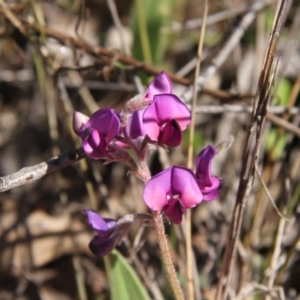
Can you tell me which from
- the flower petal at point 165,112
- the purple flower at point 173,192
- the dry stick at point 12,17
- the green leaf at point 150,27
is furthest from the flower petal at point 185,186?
the green leaf at point 150,27

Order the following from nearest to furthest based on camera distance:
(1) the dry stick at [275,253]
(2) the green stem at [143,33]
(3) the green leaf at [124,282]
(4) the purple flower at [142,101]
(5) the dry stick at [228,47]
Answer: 1. (4) the purple flower at [142,101]
2. (3) the green leaf at [124,282]
3. (1) the dry stick at [275,253]
4. (5) the dry stick at [228,47]
5. (2) the green stem at [143,33]

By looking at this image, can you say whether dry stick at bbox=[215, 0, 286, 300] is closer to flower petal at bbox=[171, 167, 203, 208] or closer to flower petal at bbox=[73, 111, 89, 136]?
flower petal at bbox=[171, 167, 203, 208]

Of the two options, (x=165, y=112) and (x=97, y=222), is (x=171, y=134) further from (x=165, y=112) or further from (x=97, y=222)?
(x=97, y=222)

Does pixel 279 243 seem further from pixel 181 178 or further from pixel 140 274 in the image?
pixel 181 178

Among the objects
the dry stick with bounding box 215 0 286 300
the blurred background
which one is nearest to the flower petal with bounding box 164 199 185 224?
the dry stick with bounding box 215 0 286 300

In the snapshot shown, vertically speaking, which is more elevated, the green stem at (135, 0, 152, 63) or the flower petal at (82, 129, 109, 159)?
the flower petal at (82, 129, 109, 159)

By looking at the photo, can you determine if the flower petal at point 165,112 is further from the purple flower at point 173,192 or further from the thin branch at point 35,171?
the thin branch at point 35,171

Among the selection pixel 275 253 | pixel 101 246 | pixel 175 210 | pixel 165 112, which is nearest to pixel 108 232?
pixel 101 246
